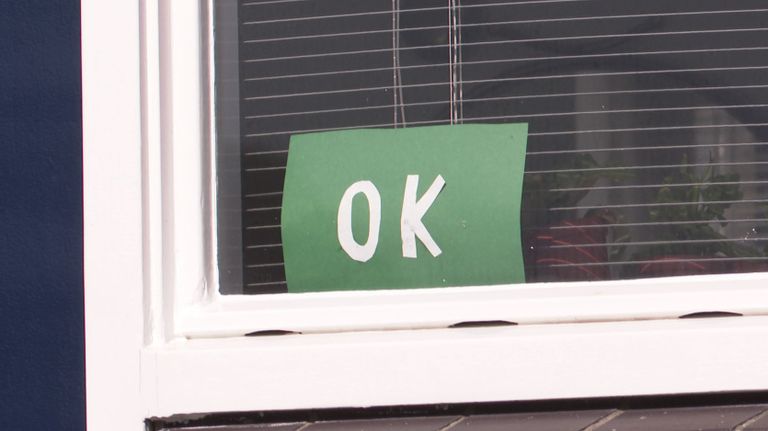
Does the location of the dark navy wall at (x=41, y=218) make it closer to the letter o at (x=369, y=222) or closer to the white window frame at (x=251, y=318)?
the white window frame at (x=251, y=318)

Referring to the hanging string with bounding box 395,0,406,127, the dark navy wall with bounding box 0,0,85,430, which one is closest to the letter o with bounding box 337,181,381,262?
the hanging string with bounding box 395,0,406,127

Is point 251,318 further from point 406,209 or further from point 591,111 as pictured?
point 591,111

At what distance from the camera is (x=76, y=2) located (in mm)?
1123

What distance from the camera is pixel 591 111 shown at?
1.15 metres

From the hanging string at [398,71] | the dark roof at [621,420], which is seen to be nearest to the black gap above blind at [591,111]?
the hanging string at [398,71]

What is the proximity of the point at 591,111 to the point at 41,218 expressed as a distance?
2.30 ft

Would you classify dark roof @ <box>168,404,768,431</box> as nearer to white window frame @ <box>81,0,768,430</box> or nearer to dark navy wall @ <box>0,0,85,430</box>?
white window frame @ <box>81,0,768,430</box>

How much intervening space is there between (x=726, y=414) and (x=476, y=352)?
301 millimetres

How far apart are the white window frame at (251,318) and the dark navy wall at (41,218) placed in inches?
1.7

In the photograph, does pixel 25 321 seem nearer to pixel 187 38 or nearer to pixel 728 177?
pixel 187 38

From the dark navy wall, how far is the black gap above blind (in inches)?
8.6

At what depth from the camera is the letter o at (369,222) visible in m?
1.13

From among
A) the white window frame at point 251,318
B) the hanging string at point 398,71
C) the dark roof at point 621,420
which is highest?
the hanging string at point 398,71

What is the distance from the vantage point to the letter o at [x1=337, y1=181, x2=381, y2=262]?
113 centimetres
